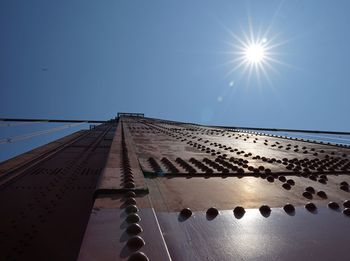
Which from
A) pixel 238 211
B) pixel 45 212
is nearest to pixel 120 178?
pixel 45 212

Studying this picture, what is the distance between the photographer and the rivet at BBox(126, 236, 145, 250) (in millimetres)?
1866

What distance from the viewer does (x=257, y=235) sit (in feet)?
7.18

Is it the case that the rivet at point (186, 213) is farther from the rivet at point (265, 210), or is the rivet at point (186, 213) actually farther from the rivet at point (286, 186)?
the rivet at point (286, 186)

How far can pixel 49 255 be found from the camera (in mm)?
2354

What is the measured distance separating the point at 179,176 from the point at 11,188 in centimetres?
226

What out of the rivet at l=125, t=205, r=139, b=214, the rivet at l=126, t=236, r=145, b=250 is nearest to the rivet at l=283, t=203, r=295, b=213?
the rivet at l=125, t=205, r=139, b=214

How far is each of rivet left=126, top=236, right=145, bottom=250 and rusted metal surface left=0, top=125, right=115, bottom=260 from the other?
76cm

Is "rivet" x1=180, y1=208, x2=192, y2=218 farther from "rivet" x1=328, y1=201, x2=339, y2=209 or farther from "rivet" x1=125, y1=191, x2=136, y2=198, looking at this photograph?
"rivet" x1=328, y1=201, x2=339, y2=209

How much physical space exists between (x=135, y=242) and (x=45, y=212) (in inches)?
68.8

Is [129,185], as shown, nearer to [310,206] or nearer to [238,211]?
[238,211]

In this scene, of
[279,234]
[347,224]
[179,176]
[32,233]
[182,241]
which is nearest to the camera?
[182,241]

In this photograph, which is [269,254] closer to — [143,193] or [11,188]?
[143,193]

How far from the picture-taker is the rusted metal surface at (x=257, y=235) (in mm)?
1936

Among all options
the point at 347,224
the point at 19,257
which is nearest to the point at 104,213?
the point at 19,257
